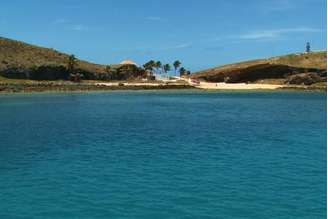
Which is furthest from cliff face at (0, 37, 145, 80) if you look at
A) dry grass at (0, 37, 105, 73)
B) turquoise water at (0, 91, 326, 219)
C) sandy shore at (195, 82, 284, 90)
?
turquoise water at (0, 91, 326, 219)

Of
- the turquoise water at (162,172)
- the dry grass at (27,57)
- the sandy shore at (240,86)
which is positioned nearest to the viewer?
the turquoise water at (162,172)

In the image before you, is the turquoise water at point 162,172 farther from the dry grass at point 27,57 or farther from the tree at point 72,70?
the tree at point 72,70

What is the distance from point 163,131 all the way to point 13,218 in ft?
109

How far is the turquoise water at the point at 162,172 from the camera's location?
24.7m

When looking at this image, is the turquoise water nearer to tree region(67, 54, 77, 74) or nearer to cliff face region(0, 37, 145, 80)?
cliff face region(0, 37, 145, 80)

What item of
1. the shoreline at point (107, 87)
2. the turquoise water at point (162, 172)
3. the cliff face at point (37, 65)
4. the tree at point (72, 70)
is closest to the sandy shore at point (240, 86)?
the shoreline at point (107, 87)

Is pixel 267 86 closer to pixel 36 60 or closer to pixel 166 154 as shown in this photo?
pixel 36 60

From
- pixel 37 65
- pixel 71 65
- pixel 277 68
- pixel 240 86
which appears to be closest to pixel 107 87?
pixel 71 65

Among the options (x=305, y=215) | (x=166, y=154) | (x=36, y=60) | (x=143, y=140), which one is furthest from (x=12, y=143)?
(x=36, y=60)

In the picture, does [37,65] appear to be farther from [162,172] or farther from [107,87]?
[162,172]

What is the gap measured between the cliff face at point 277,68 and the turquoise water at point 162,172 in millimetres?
122486

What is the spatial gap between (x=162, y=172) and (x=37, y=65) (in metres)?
144

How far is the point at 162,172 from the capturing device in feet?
107

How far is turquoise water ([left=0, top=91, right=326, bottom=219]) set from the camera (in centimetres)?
2473
